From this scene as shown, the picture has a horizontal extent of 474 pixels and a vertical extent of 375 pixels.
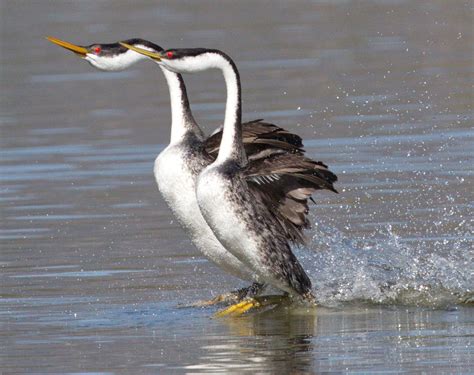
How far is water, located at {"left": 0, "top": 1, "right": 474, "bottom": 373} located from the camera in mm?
10336

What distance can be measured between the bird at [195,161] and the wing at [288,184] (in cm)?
6

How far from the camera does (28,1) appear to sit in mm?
36344

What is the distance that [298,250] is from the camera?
13156mm

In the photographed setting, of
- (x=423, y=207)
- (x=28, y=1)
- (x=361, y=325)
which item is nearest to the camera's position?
(x=361, y=325)

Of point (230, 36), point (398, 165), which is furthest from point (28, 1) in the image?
point (398, 165)

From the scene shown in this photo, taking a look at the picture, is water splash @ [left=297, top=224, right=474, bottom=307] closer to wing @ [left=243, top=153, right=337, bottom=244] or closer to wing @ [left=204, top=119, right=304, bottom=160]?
wing @ [left=243, top=153, right=337, bottom=244]

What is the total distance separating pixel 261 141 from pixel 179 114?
0.65m

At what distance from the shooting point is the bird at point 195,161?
12031 millimetres

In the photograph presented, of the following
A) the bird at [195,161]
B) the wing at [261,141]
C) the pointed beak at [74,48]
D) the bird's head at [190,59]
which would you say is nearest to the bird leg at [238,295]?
the bird at [195,161]

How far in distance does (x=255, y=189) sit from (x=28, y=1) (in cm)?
2533

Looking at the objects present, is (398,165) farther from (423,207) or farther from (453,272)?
(453,272)

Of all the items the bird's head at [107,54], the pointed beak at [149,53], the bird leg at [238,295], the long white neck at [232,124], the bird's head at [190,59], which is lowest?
the bird leg at [238,295]

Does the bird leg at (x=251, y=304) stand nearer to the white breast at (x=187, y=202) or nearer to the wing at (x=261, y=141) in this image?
the white breast at (x=187, y=202)

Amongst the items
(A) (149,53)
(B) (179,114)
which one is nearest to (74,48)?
(B) (179,114)
